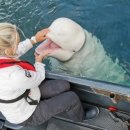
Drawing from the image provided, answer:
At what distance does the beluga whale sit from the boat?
0.70m

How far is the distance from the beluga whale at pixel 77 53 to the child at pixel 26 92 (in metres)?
0.55

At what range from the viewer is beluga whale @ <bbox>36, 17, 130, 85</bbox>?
16.4ft

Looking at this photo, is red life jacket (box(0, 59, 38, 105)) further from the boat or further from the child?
the boat

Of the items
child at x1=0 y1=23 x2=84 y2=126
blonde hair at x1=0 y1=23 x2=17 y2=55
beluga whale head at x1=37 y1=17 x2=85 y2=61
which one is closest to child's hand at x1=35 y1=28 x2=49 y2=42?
beluga whale head at x1=37 y1=17 x2=85 y2=61

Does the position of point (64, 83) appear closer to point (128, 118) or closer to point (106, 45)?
point (128, 118)

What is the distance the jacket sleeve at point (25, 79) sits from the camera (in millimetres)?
3746

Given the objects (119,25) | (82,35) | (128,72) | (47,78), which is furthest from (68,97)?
(119,25)

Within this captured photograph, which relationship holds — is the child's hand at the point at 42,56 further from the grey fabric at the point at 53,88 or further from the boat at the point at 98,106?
the grey fabric at the point at 53,88

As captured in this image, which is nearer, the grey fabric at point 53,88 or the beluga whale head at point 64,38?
the grey fabric at point 53,88

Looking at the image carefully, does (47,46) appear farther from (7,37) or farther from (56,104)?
(7,37)

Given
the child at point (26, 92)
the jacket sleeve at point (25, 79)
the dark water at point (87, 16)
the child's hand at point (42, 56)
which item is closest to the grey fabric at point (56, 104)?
the child at point (26, 92)

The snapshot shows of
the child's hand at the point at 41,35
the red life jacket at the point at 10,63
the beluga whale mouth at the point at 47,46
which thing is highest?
the red life jacket at the point at 10,63

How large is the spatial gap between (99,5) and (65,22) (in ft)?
8.05

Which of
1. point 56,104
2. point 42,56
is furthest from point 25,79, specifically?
point 42,56
